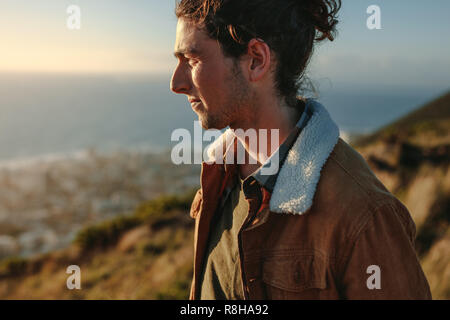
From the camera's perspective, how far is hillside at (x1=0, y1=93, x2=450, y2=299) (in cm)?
450

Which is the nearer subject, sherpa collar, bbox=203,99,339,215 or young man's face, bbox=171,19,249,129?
sherpa collar, bbox=203,99,339,215

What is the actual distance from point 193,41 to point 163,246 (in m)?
5.22

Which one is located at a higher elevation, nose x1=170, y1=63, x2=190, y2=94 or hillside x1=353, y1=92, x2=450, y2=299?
nose x1=170, y1=63, x2=190, y2=94

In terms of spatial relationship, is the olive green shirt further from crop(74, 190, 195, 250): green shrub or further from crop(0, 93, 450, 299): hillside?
crop(74, 190, 195, 250): green shrub

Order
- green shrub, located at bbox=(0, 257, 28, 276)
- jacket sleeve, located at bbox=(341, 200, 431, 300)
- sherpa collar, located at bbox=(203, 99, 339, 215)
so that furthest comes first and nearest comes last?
green shrub, located at bbox=(0, 257, 28, 276), sherpa collar, located at bbox=(203, 99, 339, 215), jacket sleeve, located at bbox=(341, 200, 431, 300)

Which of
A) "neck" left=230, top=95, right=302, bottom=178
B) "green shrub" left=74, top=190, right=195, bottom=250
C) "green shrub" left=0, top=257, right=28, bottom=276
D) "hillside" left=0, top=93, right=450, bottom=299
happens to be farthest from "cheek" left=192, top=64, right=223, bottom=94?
"green shrub" left=0, top=257, right=28, bottom=276

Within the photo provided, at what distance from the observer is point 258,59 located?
1.83 metres

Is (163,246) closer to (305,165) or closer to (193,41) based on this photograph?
(193,41)

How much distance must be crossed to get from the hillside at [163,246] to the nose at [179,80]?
3108 millimetres

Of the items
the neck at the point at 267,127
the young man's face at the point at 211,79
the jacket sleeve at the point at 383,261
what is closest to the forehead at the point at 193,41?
the young man's face at the point at 211,79

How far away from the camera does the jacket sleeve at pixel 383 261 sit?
1.32m

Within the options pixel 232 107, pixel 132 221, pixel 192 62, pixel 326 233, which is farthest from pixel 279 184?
pixel 132 221

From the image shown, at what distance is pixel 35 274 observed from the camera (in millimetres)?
6754
